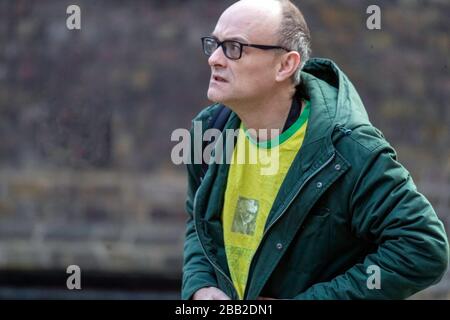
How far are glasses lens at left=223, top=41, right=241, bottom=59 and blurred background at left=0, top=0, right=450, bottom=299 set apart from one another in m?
4.24

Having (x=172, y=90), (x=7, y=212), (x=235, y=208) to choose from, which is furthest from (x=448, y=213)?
(x=235, y=208)

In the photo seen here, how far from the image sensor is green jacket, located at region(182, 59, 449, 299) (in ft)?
8.79

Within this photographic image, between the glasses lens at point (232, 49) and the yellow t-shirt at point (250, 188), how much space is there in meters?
0.26

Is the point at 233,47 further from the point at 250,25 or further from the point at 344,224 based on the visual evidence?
the point at 344,224

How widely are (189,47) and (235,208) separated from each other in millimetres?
4399

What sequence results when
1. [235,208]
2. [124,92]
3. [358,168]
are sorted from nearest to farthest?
[358,168]
[235,208]
[124,92]

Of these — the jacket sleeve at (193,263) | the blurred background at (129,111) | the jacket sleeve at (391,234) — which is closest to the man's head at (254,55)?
the jacket sleeve at (193,263)

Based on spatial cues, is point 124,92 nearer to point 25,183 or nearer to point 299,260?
point 25,183

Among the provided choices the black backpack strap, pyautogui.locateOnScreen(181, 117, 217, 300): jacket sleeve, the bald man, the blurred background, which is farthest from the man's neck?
the blurred background

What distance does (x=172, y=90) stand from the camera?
7227 mm

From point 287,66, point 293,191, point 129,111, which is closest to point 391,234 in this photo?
point 293,191

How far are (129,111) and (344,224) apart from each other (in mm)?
4581

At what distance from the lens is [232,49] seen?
9.64ft
